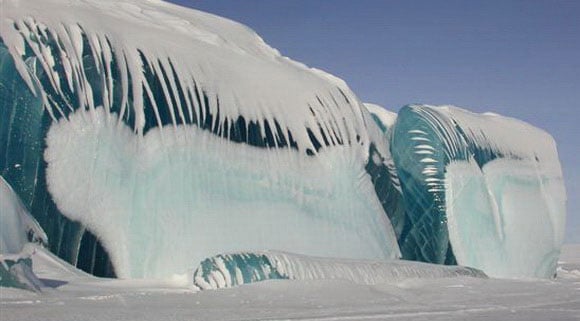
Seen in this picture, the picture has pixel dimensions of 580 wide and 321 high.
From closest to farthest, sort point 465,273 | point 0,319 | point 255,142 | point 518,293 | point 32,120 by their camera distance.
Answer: point 0,319
point 32,120
point 518,293
point 255,142
point 465,273

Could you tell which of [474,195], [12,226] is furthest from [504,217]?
[12,226]

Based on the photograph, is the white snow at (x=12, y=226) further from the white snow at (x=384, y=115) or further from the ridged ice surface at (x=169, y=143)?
the white snow at (x=384, y=115)

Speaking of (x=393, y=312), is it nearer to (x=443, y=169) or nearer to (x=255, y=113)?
(x=255, y=113)

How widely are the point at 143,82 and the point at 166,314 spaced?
3.75 meters

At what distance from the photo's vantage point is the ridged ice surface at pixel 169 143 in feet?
23.3

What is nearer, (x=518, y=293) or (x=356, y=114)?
(x=518, y=293)

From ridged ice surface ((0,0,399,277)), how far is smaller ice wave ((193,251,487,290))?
31.8 inches

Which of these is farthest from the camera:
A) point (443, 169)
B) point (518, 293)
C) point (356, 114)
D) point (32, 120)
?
point (443, 169)

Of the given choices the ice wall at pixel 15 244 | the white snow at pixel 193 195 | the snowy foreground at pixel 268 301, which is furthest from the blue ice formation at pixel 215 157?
the ice wall at pixel 15 244

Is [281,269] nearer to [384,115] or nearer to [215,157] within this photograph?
[215,157]

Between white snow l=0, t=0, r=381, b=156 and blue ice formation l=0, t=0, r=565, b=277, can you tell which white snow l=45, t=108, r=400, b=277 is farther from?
white snow l=0, t=0, r=381, b=156

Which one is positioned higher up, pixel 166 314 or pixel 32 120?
pixel 32 120

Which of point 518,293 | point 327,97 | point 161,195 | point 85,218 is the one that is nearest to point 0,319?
point 85,218

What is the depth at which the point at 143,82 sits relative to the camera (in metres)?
8.15
